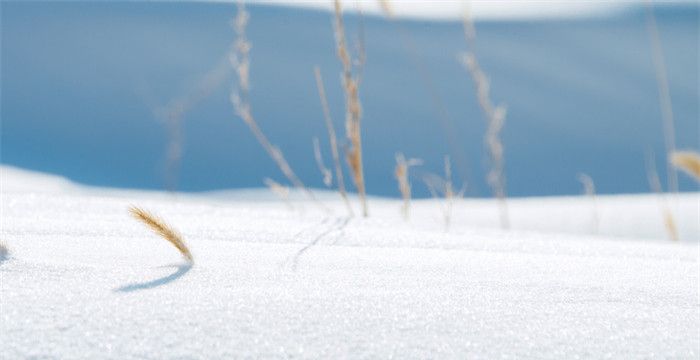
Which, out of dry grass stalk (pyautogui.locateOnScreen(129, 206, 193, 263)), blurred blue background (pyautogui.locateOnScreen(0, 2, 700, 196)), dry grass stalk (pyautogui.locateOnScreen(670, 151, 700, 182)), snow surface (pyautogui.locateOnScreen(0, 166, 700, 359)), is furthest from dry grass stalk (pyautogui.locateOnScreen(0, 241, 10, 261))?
blurred blue background (pyautogui.locateOnScreen(0, 2, 700, 196))

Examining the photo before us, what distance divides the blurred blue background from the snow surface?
2.43 m

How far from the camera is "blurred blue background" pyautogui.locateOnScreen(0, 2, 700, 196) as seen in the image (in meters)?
3.96

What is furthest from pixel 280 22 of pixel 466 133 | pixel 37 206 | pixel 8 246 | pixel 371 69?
pixel 8 246

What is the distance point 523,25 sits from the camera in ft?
16.9

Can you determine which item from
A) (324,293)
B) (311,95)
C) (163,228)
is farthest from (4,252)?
(311,95)

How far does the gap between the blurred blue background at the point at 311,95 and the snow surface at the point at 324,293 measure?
7.96ft

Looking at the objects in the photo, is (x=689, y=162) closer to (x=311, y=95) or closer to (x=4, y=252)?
(x=4, y=252)

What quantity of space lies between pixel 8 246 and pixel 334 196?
8.94 ft

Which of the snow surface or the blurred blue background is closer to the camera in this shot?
the snow surface

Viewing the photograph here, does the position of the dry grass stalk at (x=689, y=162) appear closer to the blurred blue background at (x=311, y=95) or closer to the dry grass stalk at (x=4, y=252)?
the dry grass stalk at (x=4, y=252)

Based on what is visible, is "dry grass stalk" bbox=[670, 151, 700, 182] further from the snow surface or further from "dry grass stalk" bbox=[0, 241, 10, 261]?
"dry grass stalk" bbox=[0, 241, 10, 261]

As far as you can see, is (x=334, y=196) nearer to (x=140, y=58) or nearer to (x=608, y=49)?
(x=140, y=58)

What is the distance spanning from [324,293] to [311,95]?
3662 millimetres

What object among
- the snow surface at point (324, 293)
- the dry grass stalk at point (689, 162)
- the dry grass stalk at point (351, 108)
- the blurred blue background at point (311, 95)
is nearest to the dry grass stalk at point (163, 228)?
the snow surface at point (324, 293)
